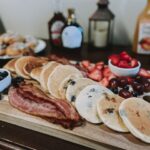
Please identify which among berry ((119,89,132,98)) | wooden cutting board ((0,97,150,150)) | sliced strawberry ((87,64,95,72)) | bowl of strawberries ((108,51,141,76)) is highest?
bowl of strawberries ((108,51,141,76))

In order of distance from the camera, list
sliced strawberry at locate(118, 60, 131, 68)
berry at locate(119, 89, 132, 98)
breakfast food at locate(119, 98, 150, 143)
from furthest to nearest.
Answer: sliced strawberry at locate(118, 60, 131, 68) → berry at locate(119, 89, 132, 98) → breakfast food at locate(119, 98, 150, 143)

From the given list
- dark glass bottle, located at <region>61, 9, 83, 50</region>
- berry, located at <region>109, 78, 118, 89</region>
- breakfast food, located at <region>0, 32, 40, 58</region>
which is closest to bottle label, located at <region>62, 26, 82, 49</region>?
dark glass bottle, located at <region>61, 9, 83, 50</region>

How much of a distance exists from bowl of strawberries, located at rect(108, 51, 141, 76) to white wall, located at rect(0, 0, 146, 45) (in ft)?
1.25

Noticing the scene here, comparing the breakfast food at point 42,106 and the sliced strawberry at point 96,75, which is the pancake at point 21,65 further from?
the sliced strawberry at point 96,75

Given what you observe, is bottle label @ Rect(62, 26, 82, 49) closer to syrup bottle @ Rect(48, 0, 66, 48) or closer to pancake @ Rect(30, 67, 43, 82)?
syrup bottle @ Rect(48, 0, 66, 48)

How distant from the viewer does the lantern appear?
1.07 metres

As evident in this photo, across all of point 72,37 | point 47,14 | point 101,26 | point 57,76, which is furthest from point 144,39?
point 47,14

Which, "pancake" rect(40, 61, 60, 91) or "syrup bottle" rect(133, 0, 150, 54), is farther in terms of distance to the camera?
"syrup bottle" rect(133, 0, 150, 54)

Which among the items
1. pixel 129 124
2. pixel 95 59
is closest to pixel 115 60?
pixel 95 59

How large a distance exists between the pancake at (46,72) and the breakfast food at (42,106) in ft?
0.11

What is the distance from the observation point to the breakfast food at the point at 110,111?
63 cm

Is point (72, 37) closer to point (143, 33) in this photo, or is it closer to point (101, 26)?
point (101, 26)

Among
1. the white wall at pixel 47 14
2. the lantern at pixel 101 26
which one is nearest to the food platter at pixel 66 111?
the lantern at pixel 101 26

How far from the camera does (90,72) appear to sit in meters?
0.91
